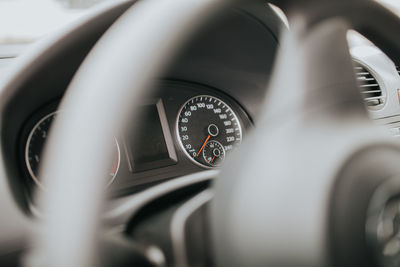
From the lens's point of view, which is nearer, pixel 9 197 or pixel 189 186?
pixel 189 186

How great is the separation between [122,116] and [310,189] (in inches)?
11.8

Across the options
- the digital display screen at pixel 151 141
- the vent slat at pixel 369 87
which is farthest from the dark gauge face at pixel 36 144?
the vent slat at pixel 369 87

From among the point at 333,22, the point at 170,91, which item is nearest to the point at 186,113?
the point at 170,91

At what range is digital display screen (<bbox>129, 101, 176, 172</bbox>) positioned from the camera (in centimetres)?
175

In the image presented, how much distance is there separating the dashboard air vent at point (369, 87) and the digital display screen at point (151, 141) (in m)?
0.98

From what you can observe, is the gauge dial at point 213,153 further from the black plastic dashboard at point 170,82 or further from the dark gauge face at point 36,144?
the dark gauge face at point 36,144

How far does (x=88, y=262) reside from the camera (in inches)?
20.8

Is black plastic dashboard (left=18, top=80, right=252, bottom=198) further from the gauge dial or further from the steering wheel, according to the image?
the steering wheel

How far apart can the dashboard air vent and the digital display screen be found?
38.4 inches

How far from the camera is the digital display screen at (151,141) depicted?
1753 millimetres

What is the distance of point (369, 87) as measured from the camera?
220 centimetres

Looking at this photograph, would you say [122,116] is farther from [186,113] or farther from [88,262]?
[186,113]

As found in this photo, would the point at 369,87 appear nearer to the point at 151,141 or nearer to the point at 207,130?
A: the point at 207,130

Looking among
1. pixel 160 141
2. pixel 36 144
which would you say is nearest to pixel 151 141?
pixel 160 141
